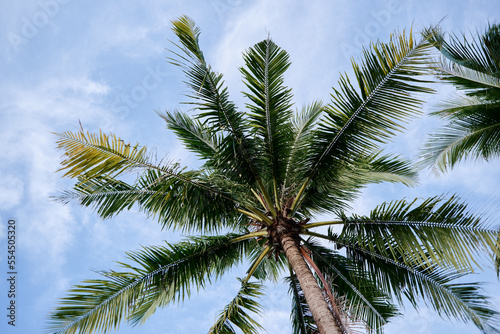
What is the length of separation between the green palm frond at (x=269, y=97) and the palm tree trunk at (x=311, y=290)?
138 cm

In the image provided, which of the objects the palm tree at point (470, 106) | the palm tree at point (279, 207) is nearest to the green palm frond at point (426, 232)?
the palm tree at point (279, 207)

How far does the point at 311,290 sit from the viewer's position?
5.30 metres

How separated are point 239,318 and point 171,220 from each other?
1957mm

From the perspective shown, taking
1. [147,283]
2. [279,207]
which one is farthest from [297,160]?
[147,283]

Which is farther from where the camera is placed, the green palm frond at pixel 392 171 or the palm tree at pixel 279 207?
the green palm frond at pixel 392 171

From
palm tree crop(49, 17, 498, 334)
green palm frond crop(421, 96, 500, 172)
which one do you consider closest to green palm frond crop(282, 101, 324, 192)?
palm tree crop(49, 17, 498, 334)

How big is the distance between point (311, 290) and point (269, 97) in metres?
2.95

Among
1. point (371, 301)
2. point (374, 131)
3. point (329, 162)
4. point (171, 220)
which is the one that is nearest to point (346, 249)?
point (371, 301)

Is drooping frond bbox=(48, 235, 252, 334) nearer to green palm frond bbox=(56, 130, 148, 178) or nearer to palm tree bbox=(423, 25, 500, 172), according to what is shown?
green palm frond bbox=(56, 130, 148, 178)

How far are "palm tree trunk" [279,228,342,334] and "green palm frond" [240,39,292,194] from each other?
4.54 feet

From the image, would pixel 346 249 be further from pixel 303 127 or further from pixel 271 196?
pixel 303 127

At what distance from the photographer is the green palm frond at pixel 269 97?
21.1 ft

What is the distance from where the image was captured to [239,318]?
6.71m

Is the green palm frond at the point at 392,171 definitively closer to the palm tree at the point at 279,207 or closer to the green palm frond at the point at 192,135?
the palm tree at the point at 279,207
